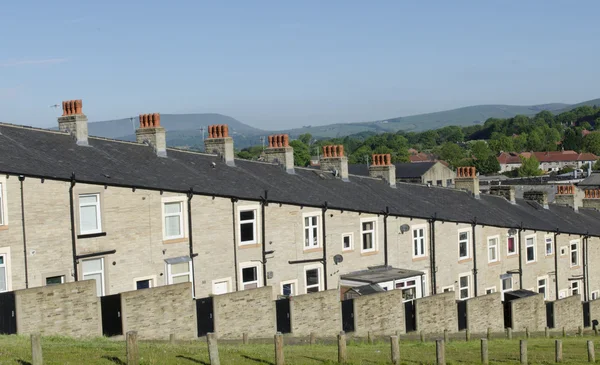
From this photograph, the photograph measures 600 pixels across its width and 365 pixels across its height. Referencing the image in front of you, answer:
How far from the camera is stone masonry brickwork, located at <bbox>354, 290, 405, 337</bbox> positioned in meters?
35.7

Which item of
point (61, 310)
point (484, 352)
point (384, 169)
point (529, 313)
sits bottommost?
point (529, 313)

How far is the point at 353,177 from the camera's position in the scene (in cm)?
5084

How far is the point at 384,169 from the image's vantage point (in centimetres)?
5338

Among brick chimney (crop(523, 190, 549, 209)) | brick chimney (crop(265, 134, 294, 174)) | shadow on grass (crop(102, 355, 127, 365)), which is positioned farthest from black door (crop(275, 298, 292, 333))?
brick chimney (crop(523, 190, 549, 209))

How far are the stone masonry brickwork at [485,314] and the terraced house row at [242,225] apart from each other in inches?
161

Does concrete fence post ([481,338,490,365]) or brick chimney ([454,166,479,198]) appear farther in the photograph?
brick chimney ([454,166,479,198])

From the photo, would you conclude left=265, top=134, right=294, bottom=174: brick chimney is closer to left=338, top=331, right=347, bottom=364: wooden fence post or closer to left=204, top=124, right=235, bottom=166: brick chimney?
left=204, top=124, right=235, bottom=166: brick chimney

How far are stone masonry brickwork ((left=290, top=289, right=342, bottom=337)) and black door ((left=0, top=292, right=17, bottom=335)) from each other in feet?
36.4

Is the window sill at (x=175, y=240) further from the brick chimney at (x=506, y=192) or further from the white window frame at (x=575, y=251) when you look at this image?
the white window frame at (x=575, y=251)

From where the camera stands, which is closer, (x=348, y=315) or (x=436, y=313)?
(x=348, y=315)

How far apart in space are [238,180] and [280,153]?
6562 mm

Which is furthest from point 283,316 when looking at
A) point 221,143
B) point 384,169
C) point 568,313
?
point 384,169

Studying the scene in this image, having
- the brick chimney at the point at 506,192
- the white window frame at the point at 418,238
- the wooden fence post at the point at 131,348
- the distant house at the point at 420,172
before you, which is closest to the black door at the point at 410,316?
the white window frame at the point at 418,238

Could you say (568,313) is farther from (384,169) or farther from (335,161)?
(335,161)
